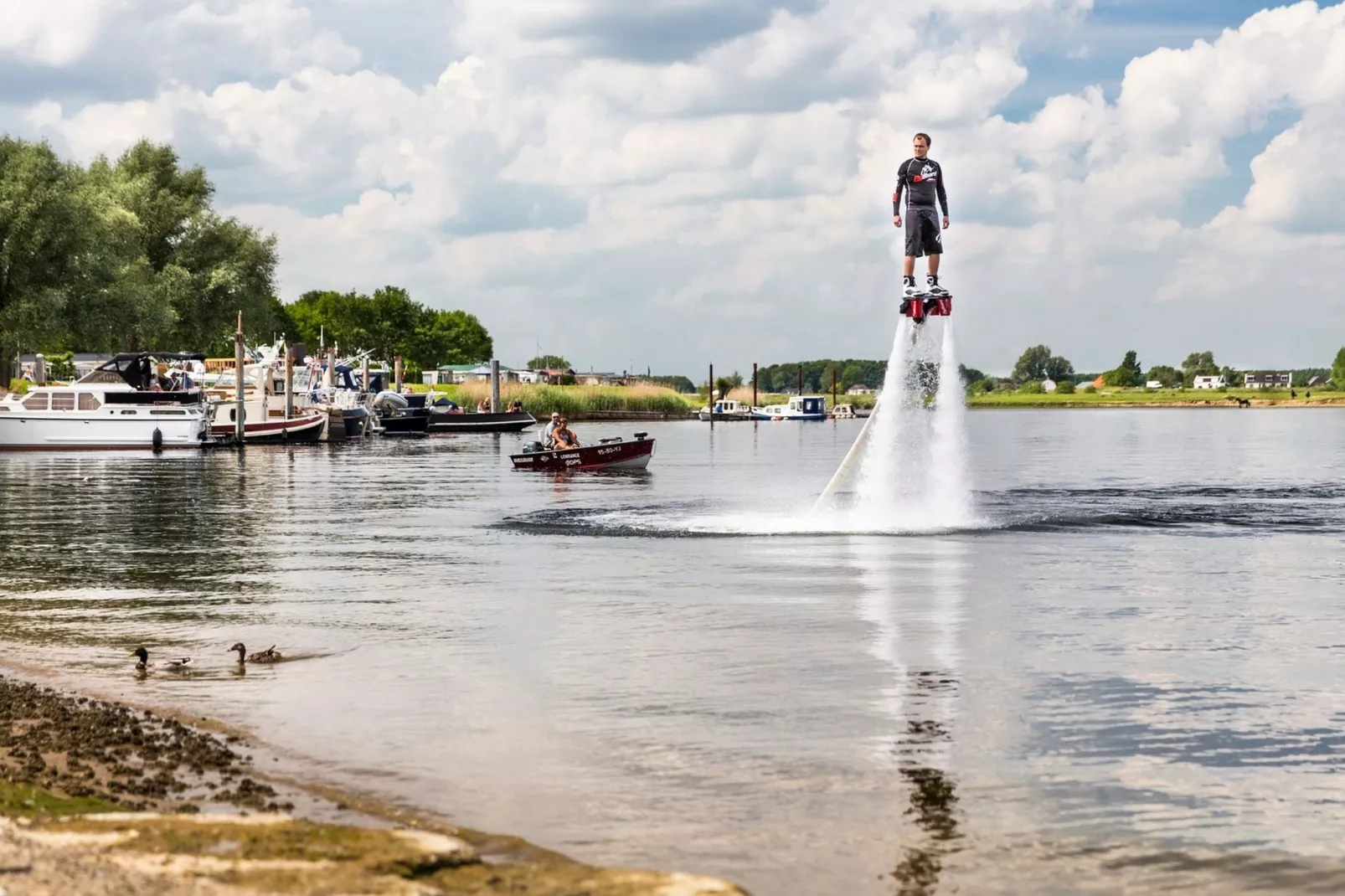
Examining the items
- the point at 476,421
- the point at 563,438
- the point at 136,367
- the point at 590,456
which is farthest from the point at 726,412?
the point at 590,456

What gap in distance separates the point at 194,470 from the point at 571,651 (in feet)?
163

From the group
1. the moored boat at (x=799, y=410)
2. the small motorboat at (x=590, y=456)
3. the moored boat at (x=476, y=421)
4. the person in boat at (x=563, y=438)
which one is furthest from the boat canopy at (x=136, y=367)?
the moored boat at (x=799, y=410)

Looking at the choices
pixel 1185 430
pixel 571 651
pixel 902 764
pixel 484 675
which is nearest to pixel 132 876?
pixel 902 764

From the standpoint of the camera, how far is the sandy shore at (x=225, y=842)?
Result: 813 cm

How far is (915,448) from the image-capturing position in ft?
117

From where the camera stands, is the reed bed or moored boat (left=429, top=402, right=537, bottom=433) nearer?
moored boat (left=429, top=402, right=537, bottom=433)

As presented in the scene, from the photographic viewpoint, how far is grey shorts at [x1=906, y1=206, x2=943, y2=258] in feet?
91.3

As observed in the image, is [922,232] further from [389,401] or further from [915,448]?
[389,401]

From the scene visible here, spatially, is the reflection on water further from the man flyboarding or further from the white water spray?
the man flyboarding

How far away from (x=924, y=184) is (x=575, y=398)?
14361cm

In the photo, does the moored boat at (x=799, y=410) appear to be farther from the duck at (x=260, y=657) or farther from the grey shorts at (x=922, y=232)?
the duck at (x=260, y=657)

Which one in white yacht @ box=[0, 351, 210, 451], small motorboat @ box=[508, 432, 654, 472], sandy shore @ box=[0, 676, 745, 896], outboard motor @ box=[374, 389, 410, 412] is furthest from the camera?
outboard motor @ box=[374, 389, 410, 412]

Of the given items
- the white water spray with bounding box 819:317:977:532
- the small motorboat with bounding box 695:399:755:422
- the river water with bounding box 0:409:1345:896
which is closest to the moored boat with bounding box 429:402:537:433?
the small motorboat with bounding box 695:399:755:422

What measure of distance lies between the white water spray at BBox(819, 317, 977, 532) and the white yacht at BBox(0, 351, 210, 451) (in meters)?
54.7
